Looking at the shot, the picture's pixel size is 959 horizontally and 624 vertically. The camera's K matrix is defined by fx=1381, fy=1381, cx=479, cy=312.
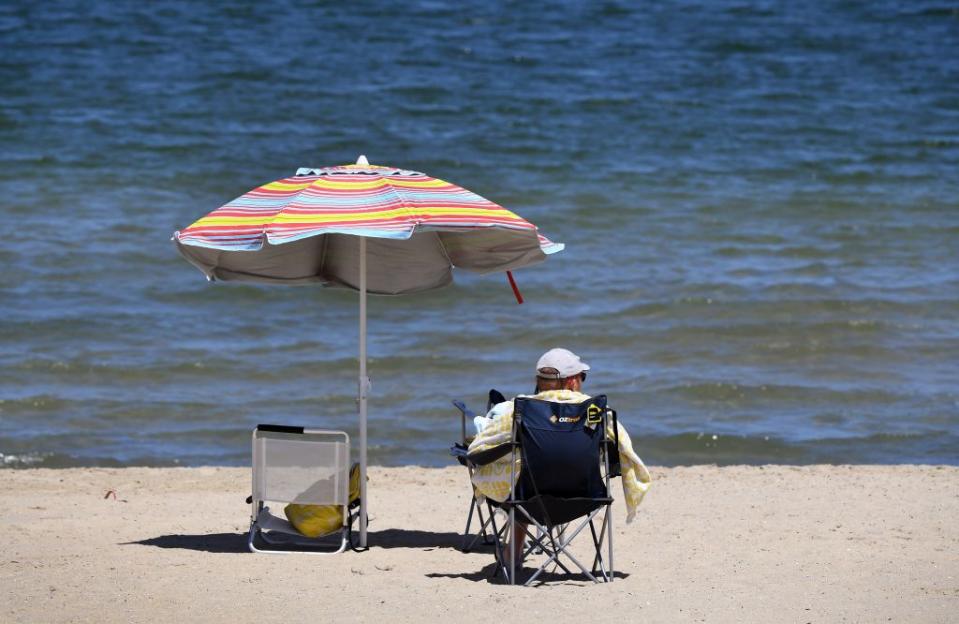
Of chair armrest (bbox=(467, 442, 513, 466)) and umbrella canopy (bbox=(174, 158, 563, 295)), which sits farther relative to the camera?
umbrella canopy (bbox=(174, 158, 563, 295))

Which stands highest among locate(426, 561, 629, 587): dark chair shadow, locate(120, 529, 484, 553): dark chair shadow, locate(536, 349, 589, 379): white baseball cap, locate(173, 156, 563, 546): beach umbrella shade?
locate(173, 156, 563, 546): beach umbrella shade

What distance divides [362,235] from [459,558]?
1563 millimetres

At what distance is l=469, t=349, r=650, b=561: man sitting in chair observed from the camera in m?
5.77

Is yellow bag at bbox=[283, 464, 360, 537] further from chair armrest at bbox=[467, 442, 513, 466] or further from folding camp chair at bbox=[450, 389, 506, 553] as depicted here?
chair armrest at bbox=[467, 442, 513, 466]

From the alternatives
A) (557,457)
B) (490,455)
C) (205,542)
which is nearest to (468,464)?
(490,455)

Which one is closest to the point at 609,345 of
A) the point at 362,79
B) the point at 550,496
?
the point at 550,496

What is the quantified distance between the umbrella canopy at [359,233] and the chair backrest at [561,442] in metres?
0.87

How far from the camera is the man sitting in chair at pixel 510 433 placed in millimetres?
5773

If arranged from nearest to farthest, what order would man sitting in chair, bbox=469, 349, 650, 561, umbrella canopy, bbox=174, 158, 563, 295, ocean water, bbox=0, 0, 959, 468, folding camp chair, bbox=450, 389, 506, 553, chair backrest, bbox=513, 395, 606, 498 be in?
chair backrest, bbox=513, 395, 606, 498, man sitting in chair, bbox=469, 349, 650, 561, umbrella canopy, bbox=174, 158, 563, 295, folding camp chair, bbox=450, 389, 506, 553, ocean water, bbox=0, 0, 959, 468

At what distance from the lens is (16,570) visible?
5809 mm

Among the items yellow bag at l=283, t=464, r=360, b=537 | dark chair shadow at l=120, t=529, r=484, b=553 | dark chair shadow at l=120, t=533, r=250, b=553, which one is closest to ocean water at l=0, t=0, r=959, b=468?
dark chair shadow at l=120, t=529, r=484, b=553

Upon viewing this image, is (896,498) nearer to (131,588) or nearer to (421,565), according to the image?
(421,565)

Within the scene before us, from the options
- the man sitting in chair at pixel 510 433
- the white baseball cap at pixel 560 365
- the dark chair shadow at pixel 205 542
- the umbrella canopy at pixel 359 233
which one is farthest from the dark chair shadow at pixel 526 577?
the umbrella canopy at pixel 359 233

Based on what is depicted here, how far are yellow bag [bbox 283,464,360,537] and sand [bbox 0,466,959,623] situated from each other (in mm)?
232
